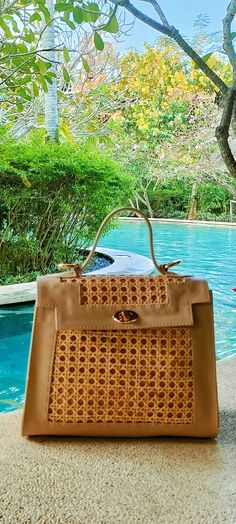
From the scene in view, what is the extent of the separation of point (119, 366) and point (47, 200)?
315 centimetres

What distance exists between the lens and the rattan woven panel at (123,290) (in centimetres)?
88

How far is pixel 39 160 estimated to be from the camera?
12.3 feet

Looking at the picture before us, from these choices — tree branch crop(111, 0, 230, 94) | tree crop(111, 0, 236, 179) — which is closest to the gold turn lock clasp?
tree crop(111, 0, 236, 179)

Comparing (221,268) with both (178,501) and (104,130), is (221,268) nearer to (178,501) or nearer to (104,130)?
(104,130)

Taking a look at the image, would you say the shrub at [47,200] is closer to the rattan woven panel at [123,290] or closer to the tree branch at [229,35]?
the tree branch at [229,35]

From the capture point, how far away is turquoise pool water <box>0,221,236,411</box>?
228 cm

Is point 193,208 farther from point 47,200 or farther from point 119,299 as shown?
point 119,299

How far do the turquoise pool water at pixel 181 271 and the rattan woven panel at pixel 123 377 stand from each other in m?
1.06

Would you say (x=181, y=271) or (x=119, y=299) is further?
(x=181, y=271)

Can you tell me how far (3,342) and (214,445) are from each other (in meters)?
1.87

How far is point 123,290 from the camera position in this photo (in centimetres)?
90

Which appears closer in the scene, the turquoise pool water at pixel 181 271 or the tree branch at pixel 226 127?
the tree branch at pixel 226 127

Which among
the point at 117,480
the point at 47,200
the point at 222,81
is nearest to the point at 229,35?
the point at 222,81

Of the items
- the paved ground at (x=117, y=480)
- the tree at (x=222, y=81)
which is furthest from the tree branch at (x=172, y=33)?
the paved ground at (x=117, y=480)
